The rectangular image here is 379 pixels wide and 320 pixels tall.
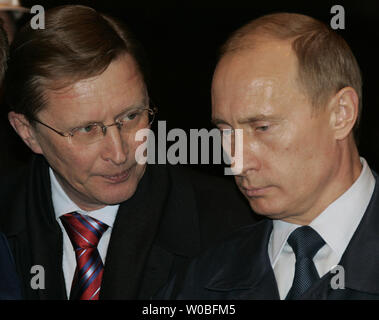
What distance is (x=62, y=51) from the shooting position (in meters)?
3.29

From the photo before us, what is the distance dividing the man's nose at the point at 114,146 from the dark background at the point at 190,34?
5.17 feet

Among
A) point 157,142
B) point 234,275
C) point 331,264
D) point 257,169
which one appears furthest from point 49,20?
point 331,264

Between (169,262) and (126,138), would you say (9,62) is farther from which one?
(169,262)

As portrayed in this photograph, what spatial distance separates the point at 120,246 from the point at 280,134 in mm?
1068

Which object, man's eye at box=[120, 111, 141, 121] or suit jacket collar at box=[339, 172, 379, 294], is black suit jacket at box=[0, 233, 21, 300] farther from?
suit jacket collar at box=[339, 172, 379, 294]

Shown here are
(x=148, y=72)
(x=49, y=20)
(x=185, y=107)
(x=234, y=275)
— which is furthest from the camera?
(x=185, y=107)

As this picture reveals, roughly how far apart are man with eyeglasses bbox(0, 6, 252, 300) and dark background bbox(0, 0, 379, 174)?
1.43m

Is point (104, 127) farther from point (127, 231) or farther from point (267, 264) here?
point (267, 264)

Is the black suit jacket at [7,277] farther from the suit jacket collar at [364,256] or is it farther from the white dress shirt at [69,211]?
the suit jacket collar at [364,256]

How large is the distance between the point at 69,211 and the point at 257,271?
108 centimetres

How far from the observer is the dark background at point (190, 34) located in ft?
16.4

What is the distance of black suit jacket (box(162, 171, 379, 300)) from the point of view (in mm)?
2779

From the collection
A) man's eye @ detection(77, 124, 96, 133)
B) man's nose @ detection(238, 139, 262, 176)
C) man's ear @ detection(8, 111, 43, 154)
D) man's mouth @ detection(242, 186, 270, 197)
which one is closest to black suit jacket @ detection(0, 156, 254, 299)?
man's ear @ detection(8, 111, 43, 154)

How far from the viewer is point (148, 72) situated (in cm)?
364
